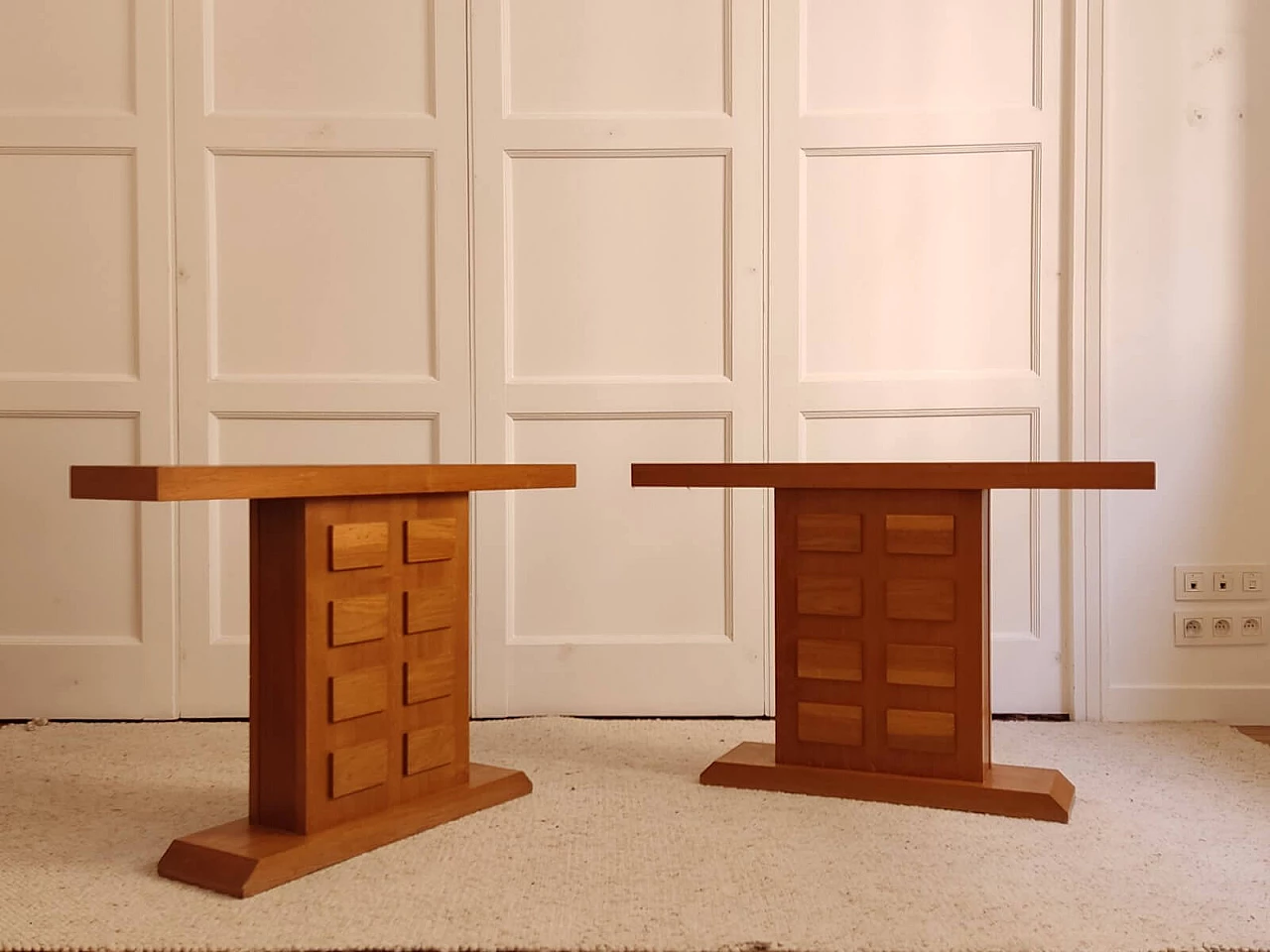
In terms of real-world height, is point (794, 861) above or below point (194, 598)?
below

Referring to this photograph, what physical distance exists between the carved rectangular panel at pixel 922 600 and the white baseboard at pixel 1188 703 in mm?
1092

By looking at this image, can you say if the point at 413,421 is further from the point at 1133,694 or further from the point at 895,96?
the point at 1133,694

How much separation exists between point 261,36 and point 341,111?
0.91 feet

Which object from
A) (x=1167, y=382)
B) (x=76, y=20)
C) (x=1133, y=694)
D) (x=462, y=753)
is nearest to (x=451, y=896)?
(x=462, y=753)

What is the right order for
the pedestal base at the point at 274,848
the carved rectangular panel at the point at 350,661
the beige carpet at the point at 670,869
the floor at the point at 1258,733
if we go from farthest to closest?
the floor at the point at 1258,733, the carved rectangular panel at the point at 350,661, the pedestal base at the point at 274,848, the beige carpet at the point at 670,869

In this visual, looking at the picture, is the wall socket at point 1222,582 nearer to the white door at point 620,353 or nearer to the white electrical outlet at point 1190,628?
the white electrical outlet at point 1190,628

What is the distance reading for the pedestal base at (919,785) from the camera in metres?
2.16

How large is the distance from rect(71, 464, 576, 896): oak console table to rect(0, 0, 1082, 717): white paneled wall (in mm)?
973

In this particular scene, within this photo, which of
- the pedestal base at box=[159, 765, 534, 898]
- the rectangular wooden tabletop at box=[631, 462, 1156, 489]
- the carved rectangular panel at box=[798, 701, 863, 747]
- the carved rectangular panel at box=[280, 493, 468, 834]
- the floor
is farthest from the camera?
the floor

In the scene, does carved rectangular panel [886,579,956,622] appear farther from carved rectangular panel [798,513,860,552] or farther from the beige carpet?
the beige carpet

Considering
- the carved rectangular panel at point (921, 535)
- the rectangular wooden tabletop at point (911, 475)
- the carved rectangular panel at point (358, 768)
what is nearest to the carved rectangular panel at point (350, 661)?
the carved rectangular panel at point (358, 768)

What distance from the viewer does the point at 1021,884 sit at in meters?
1.80

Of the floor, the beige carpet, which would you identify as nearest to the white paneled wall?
the floor

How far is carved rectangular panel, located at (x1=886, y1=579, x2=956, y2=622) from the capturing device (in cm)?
222
